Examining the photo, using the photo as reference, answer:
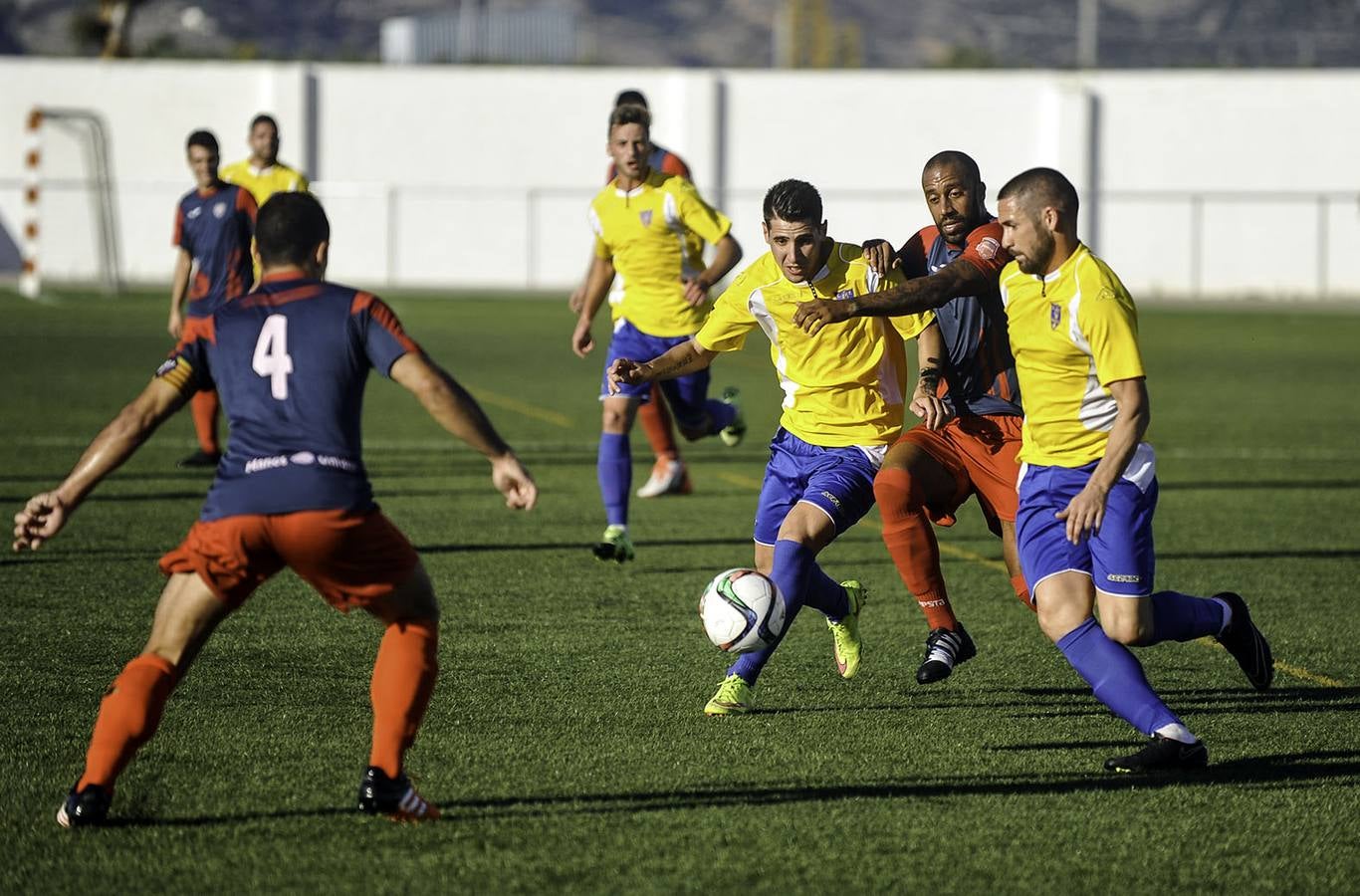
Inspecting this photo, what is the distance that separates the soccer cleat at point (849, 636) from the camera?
6.65 metres

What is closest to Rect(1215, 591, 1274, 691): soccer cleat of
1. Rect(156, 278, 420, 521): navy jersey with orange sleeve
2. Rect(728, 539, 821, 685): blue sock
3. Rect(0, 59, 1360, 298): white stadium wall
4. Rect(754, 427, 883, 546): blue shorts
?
Rect(754, 427, 883, 546): blue shorts

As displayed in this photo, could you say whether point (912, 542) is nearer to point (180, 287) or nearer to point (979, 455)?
point (979, 455)

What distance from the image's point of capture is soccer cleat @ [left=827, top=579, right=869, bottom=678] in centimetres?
665

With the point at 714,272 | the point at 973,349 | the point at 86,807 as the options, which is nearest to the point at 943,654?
the point at 973,349

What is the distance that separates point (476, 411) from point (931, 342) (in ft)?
7.86

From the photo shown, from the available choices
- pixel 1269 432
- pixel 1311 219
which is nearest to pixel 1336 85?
pixel 1311 219

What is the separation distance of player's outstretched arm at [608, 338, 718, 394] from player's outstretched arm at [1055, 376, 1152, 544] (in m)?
1.53

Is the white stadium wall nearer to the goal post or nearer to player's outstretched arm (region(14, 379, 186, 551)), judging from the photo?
the goal post

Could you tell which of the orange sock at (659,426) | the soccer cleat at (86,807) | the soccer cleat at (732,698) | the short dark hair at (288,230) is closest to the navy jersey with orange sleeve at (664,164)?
the orange sock at (659,426)

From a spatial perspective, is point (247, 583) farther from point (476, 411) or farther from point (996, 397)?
point (996, 397)

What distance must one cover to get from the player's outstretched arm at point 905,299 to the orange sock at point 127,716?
227cm

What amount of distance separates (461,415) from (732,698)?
1908mm

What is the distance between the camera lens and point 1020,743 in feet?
19.3

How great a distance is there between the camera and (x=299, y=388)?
184 inches
